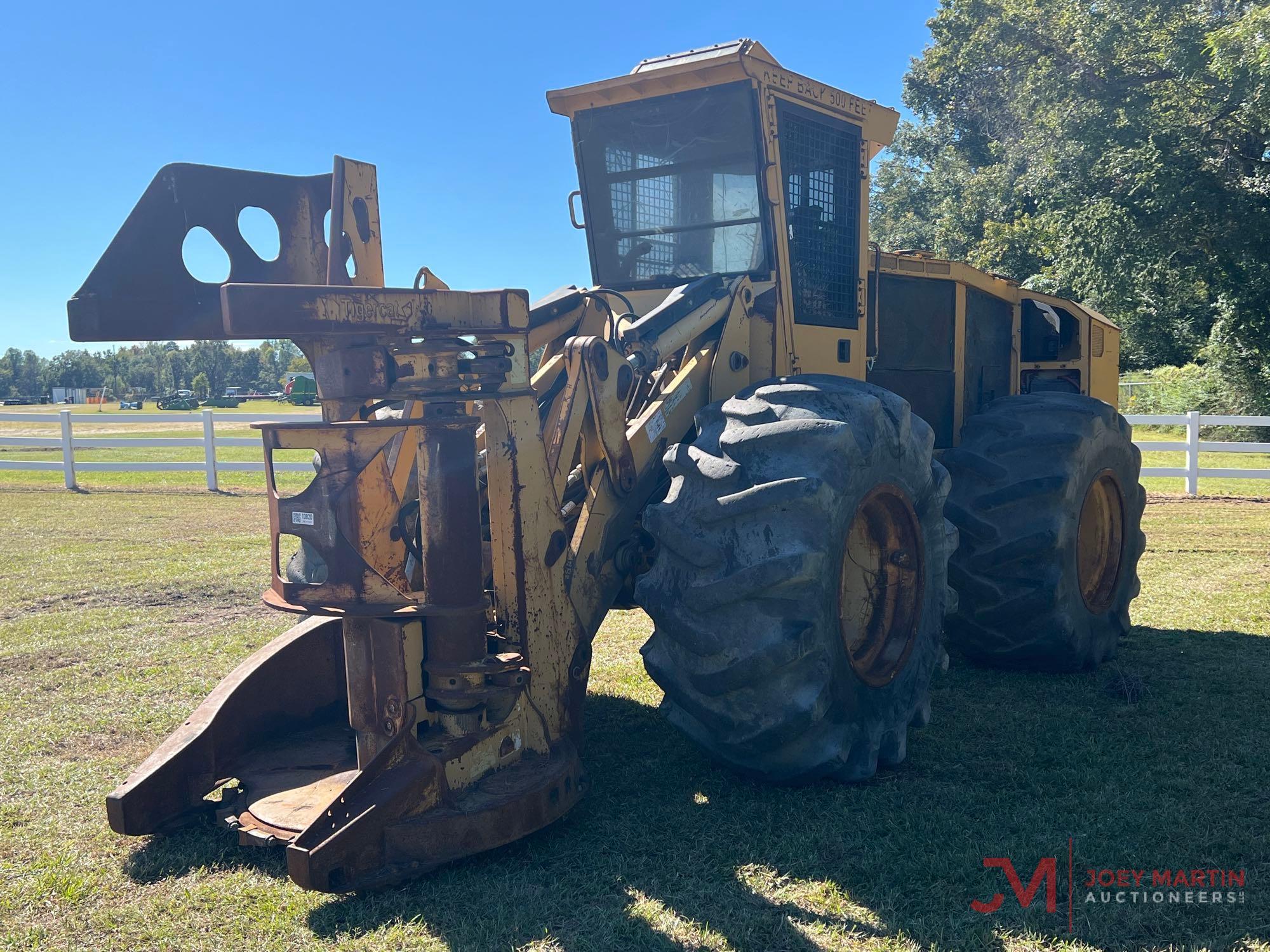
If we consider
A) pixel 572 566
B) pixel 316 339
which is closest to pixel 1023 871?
pixel 572 566

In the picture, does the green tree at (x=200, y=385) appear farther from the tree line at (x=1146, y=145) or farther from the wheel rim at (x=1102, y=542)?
the wheel rim at (x=1102, y=542)

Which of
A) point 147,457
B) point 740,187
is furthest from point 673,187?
point 147,457

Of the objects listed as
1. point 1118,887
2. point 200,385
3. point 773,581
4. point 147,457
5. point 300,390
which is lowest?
point 147,457

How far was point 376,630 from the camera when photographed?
3.61 metres

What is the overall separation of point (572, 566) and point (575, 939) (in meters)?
1.36

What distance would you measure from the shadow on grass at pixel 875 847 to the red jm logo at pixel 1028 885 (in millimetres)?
28

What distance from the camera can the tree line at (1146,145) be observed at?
17.9 m

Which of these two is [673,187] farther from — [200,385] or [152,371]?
[152,371]

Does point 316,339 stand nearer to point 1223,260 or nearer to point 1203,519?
point 1203,519

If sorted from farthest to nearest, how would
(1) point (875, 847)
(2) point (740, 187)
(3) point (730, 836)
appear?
(2) point (740, 187) < (3) point (730, 836) < (1) point (875, 847)

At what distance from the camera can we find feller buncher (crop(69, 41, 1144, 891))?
3568 millimetres

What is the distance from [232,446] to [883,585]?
16648 mm

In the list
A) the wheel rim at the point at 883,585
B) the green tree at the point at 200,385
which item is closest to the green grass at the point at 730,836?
the wheel rim at the point at 883,585

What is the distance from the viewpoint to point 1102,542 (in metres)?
6.74
